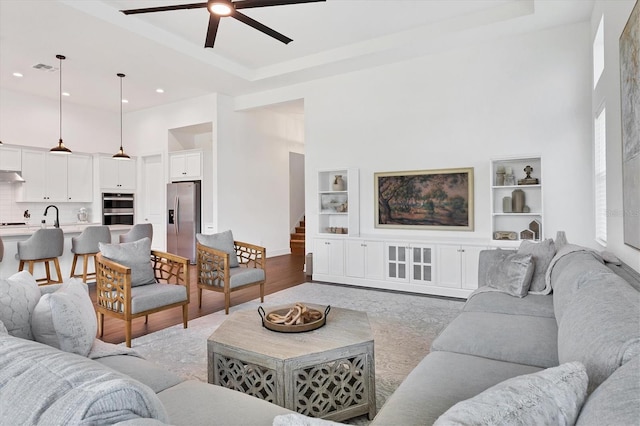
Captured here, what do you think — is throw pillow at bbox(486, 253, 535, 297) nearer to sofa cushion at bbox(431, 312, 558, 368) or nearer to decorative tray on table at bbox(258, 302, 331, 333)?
sofa cushion at bbox(431, 312, 558, 368)

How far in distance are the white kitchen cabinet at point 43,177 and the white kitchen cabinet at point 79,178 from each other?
103mm

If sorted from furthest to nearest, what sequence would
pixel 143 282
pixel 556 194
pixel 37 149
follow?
pixel 37 149 < pixel 556 194 < pixel 143 282

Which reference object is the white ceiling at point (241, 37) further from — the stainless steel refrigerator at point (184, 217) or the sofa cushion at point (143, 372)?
the sofa cushion at point (143, 372)

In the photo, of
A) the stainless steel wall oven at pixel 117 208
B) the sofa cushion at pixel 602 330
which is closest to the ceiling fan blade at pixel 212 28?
the sofa cushion at pixel 602 330

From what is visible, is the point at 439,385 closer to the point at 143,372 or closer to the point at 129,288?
the point at 143,372

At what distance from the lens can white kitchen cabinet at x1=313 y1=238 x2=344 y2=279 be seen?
5988 millimetres

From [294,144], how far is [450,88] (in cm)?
482

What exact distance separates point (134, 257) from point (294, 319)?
6.69ft

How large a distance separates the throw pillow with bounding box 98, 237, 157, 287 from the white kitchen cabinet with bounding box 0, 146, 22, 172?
197 inches

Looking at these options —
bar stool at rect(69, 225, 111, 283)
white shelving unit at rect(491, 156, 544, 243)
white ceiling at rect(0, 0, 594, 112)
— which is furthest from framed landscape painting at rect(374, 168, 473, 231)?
bar stool at rect(69, 225, 111, 283)

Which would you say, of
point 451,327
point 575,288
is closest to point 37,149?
point 451,327

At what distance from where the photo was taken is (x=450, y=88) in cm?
538

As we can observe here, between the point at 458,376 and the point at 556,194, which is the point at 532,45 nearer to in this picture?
the point at 556,194

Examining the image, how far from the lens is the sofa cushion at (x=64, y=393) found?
721mm
